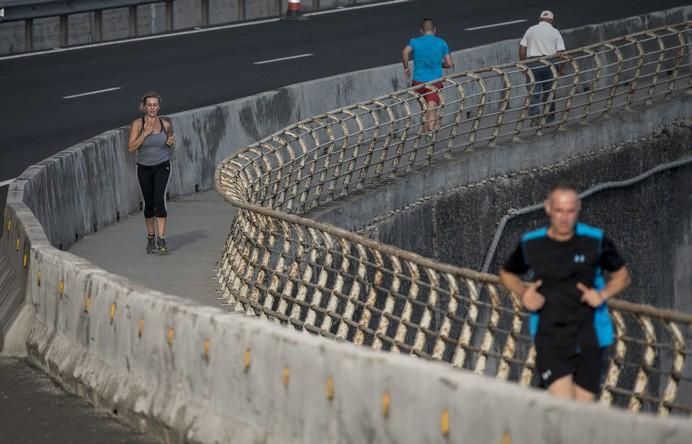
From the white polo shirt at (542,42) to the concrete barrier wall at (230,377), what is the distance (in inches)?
434

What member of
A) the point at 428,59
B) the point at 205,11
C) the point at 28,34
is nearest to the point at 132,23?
the point at 205,11

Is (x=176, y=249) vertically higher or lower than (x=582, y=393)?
lower

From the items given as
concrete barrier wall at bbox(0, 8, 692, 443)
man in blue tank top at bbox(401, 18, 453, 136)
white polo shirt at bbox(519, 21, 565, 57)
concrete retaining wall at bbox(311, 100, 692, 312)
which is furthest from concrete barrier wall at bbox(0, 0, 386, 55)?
concrete barrier wall at bbox(0, 8, 692, 443)

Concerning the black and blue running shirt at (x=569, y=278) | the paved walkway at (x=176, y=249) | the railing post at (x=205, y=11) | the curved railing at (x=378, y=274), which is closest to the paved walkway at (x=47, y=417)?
the curved railing at (x=378, y=274)

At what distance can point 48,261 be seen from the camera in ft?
38.9

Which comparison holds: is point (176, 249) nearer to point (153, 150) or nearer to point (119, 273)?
point (153, 150)

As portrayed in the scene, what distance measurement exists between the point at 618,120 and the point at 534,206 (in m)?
2.55

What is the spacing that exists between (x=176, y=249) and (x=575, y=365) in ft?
31.2

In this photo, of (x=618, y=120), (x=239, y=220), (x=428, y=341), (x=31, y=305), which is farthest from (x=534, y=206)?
(x=31, y=305)

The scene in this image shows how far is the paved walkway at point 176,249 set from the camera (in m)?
15.4

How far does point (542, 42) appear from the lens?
974 inches

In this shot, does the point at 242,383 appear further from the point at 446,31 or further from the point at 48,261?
the point at 446,31

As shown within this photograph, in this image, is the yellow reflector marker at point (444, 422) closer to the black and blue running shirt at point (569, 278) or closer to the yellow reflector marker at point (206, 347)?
the black and blue running shirt at point (569, 278)

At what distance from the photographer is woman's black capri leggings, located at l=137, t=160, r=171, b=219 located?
16.5 metres
